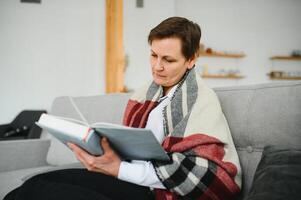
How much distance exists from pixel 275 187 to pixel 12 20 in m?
3.48

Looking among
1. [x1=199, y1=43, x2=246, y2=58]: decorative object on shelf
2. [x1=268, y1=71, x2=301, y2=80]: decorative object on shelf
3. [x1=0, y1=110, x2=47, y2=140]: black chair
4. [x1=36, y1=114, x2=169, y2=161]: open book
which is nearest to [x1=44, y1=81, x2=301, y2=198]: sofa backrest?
[x1=36, y1=114, x2=169, y2=161]: open book

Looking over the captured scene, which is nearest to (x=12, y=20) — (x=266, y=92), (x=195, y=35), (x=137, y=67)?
(x=137, y=67)

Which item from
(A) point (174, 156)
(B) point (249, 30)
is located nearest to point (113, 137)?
(A) point (174, 156)

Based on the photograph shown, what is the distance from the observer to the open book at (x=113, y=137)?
2.63 ft

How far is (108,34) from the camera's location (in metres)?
3.62

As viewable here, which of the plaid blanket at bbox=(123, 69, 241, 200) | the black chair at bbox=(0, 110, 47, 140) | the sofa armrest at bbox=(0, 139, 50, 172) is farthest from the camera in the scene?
the black chair at bbox=(0, 110, 47, 140)

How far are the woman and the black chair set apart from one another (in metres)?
1.91

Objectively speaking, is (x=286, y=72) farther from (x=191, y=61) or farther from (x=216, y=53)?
(x=191, y=61)

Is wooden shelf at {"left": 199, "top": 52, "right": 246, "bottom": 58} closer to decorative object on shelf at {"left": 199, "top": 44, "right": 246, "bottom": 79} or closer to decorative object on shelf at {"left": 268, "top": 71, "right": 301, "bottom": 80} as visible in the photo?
decorative object on shelf at {"left": 199, "top": 44, "right": 246, "bottom": 79}

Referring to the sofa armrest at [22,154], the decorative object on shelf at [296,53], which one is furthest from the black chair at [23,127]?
the decorative object on shelf at [296,53]

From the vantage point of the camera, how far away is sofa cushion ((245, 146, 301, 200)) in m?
0.66

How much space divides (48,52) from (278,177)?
3290mm

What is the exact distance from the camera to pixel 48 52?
11.8 ft

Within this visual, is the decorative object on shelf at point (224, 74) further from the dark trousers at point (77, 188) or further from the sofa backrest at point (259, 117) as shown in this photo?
the dark trousers at point (77, 188)
